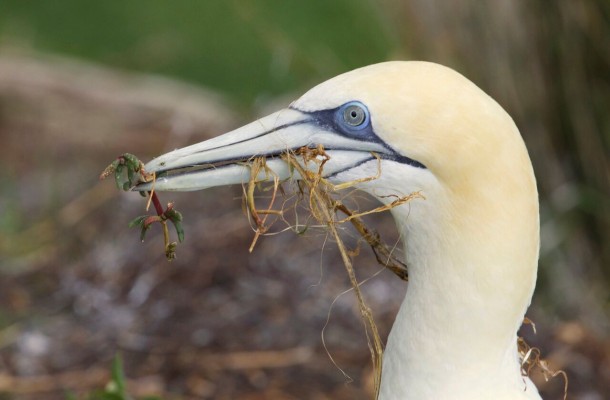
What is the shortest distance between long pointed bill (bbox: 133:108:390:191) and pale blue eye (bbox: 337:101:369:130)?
0.13 ft

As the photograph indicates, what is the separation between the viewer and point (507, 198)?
2.13 metres

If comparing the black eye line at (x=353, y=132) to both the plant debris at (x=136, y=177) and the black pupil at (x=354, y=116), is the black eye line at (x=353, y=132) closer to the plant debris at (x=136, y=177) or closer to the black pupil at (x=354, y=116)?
the black pupil at (x=354, y=116)

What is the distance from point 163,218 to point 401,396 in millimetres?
663

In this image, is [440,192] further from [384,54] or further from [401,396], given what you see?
[384,54]

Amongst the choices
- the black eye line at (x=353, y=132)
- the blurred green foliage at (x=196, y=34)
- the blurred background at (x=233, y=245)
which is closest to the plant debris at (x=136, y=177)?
the black eye line at (x=353, y=132)

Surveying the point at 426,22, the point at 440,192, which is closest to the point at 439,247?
the point at 440,192

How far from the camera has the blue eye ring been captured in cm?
213

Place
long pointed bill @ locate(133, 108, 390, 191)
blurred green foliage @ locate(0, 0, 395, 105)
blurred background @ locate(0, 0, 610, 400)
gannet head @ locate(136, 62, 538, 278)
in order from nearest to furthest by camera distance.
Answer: gannet head @ locate(136, 62, 538, 278) → long pointed bill @ locate(133, 108, 390, 191) → blurred background @ locate(0, 0, 610, 400) → blurred green foliage @ locate(0, 0, 395, 105)

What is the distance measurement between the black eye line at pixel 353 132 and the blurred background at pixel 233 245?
1.20 m

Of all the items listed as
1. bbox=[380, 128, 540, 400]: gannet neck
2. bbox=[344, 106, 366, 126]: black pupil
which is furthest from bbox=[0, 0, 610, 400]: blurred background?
bbox=[344, 106, 366, 126]: black pupil

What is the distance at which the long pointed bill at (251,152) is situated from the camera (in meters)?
2.21

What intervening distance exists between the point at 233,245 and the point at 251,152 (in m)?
2.60

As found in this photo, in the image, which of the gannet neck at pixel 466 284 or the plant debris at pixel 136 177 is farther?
the plant debris at pixel 136 177

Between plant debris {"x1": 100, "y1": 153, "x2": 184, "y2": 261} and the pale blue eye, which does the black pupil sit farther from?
plant debris {"x1": 100, "y1": 153, "x2": 184, "y2": 261}
